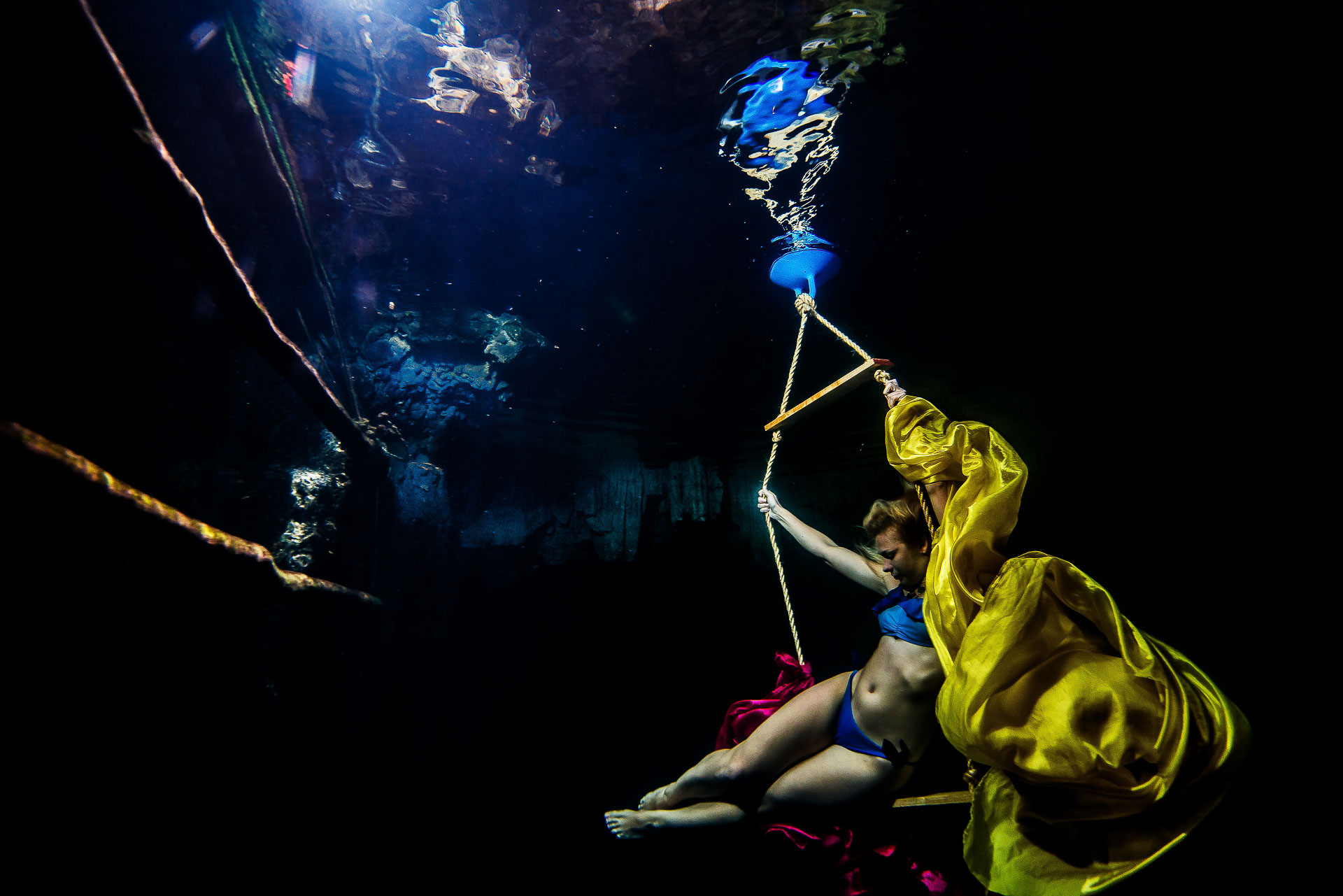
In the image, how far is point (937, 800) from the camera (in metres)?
2.97

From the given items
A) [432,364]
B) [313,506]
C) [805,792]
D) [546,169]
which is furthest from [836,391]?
[432,364]

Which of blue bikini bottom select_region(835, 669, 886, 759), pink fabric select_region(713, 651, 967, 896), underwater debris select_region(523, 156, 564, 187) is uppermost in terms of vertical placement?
underwater debris select_region(523, 156, 564, 187)

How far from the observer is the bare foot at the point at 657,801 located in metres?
2.80

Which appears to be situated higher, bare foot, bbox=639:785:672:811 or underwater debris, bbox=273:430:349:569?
underwater debris, bbox=273:430:349:569

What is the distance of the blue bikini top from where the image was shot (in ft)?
7.29

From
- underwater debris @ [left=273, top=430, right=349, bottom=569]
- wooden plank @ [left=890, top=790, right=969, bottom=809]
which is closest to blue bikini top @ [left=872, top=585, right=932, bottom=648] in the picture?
wooden plank @ [left=890, top=790, right=969, bottom=809]

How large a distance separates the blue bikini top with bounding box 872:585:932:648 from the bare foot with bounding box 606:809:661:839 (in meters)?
2.05

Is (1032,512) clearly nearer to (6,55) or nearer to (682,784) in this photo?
(682,784)

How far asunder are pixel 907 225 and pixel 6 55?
562 centimetres

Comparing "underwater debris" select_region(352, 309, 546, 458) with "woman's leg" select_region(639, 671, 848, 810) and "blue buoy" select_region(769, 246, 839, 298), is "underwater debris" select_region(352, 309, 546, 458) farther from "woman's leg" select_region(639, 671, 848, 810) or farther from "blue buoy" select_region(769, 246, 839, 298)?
"woman's leg" select_region(639, 671, 848, 810)

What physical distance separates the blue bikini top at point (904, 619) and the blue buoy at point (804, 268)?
10.5 feet

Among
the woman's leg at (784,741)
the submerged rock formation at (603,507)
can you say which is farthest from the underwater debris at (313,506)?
the woman's leg at (784,741)

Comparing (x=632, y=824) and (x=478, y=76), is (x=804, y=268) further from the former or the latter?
(x=632, y=824)

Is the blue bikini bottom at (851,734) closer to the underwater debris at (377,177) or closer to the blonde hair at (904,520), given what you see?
the blonde hair at (904,520)
